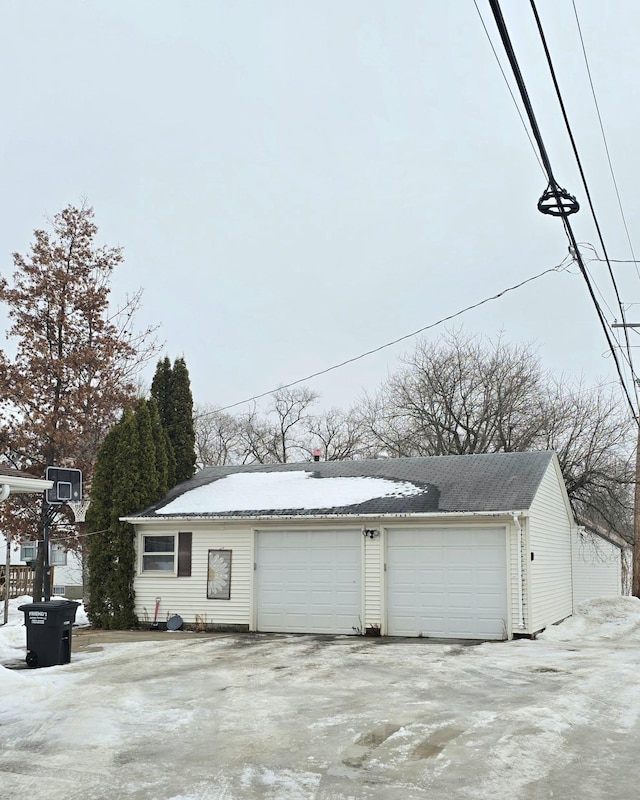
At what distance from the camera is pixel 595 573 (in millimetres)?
33406

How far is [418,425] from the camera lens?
33312mm

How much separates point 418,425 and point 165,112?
851 inches

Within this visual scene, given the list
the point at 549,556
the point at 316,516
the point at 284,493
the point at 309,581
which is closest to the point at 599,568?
the point at 549,556

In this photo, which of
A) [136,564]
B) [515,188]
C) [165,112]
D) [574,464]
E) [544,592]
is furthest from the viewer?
[574,464]

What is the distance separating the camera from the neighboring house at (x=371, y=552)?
→ 621 inches

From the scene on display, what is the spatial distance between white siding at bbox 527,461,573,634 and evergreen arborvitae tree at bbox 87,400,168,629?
8831mm

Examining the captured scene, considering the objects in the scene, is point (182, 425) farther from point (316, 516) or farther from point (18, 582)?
point (18, 582)

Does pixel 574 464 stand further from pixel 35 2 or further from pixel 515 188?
pixel 35 2

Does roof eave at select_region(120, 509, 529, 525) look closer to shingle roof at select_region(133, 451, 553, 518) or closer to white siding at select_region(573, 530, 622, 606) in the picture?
shingle roof at select_region(133, 451, 553, 518)

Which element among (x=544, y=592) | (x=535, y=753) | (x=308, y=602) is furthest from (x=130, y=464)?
(x=535, y=753)

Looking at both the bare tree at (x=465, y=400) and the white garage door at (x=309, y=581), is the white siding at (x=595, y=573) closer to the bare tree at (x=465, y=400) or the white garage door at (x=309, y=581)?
the bare tree at (x=465, y=400)

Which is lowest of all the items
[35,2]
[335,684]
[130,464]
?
[335,684]

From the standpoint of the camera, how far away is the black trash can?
12.3m

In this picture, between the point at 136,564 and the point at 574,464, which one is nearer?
the point at 136,564
